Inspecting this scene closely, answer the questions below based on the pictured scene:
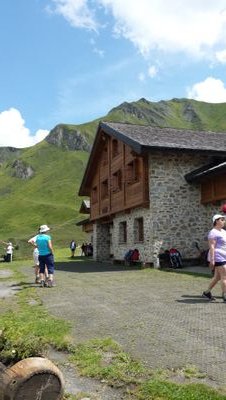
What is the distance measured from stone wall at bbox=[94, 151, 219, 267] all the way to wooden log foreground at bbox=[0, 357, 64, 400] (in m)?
16.4

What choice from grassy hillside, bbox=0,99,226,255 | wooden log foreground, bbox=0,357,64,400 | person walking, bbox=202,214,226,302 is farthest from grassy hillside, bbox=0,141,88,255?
wooden log foreground, bbox=0,357,64,400

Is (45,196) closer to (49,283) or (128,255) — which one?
(128,255)

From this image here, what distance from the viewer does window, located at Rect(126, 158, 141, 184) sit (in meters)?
22.3

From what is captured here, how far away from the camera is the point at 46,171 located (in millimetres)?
167000

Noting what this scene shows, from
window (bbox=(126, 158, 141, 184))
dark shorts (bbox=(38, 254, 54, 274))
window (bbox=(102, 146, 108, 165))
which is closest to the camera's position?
dark shorts (bbox=(38, 254, 54, 274))

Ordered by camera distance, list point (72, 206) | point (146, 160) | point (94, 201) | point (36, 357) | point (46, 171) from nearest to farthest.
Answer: point (36, 357)
point (146, 160)
point (94, 201)
point (72, 206)
point (46, 171)

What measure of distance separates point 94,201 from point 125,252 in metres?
7.80

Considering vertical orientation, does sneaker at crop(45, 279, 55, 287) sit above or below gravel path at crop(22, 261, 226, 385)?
above

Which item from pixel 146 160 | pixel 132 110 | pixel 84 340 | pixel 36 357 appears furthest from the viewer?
pixel 132 110

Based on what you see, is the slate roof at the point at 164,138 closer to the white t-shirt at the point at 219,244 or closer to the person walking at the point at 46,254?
the person walking at the point at 46,254

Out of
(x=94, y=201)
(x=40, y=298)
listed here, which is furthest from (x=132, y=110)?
(x=40, y=298)

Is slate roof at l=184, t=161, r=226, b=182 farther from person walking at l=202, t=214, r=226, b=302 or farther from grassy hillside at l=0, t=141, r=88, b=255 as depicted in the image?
grassy hillside at l=0, t=141, r=88, b=255

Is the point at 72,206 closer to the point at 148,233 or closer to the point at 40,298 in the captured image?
the point at 148,233

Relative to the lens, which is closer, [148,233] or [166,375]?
[166,375]
